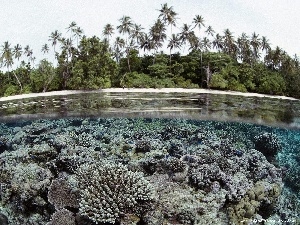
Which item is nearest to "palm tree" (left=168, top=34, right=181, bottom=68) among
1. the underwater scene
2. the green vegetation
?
the green vegetation

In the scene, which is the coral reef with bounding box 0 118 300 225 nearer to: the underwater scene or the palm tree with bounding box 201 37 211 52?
the underwater scene

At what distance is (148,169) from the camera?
771 centimetres

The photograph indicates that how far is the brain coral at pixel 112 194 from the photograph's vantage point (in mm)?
6242

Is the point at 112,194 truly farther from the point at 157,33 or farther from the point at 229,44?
the point at 229,44

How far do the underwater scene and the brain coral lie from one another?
2 centimetres

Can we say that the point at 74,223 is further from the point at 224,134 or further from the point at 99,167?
the point at 224,134

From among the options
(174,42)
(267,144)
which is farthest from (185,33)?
(267,144)

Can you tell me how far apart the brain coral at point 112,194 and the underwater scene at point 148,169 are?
2cm

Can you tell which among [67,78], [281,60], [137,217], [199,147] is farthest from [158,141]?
[281,60]

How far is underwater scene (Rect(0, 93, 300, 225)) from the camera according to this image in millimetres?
6680

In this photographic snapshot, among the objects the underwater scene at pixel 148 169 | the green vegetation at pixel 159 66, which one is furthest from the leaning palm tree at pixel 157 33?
the underwater scene at pixel 148 169

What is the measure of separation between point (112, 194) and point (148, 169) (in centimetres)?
154

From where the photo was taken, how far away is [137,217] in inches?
256

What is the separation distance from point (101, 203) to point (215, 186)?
100 inches
